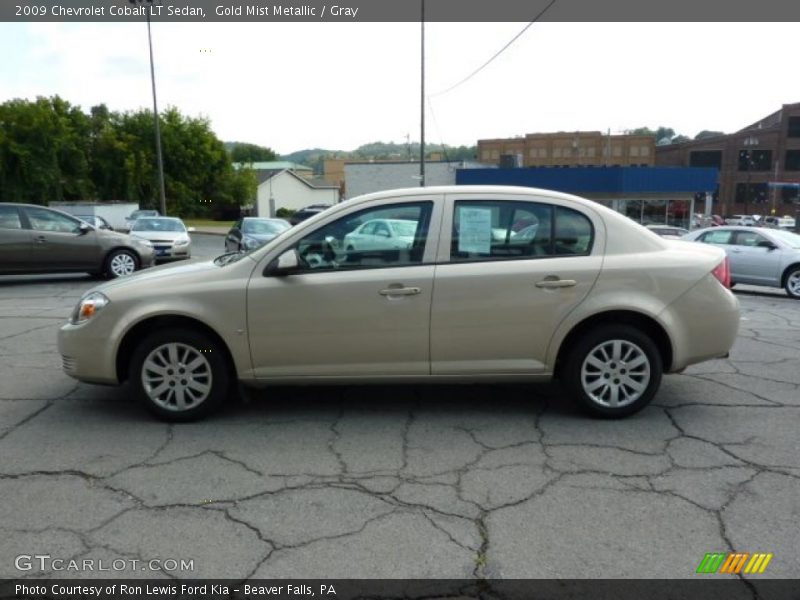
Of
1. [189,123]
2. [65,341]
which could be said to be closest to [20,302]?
[65,341]

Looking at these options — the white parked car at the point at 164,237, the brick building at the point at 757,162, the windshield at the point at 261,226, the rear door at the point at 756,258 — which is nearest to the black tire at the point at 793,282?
the rear door at the point at 756,258

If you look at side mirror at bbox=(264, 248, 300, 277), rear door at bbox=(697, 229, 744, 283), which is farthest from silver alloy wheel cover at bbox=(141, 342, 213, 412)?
rear door at bbox=(697, 229, 744, 283)

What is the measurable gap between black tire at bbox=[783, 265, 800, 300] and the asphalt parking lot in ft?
27.8

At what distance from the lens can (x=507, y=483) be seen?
3516 millimetres

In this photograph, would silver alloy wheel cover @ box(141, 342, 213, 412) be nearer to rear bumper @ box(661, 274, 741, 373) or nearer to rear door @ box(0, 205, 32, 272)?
rear bumper @ box(661, 274, 741, 373)

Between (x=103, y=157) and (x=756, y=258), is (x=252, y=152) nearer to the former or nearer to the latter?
(x=103, y=157)

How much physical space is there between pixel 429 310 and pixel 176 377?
1873 millimetres

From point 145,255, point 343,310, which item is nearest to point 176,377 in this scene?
point 343,310

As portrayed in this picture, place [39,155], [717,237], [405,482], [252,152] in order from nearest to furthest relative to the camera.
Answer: [405,482]
[717,237]
[39,155]
[252,152]

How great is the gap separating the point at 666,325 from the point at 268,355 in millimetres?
2838

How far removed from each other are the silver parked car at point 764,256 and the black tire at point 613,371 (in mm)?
10200

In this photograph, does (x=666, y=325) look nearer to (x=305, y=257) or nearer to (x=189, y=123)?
(x=305, y=257)

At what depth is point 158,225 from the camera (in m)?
17.4

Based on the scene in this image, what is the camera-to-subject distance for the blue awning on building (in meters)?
32.3
